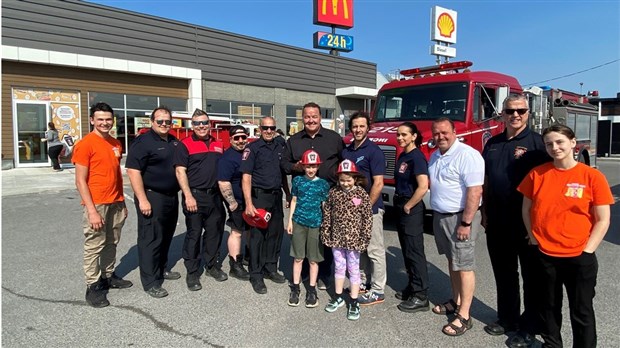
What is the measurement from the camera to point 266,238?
4758 millimetres

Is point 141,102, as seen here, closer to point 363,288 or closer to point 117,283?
point 117,283

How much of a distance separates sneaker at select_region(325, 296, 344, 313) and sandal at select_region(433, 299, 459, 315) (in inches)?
35.2

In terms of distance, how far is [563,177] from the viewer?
281 cm

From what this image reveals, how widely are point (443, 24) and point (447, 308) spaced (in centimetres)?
3111

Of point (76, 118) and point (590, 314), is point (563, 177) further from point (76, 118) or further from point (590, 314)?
point (76, 118)

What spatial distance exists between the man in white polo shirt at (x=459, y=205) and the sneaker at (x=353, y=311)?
760 millimetres

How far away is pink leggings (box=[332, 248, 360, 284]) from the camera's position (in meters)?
3.85

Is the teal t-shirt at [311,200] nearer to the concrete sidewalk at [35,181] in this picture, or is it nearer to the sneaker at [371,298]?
the sneaker at [371,298]

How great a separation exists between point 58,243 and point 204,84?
1564 cm

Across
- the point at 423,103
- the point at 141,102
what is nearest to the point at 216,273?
the point at 423,103

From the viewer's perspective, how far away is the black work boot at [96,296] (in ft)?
13.3

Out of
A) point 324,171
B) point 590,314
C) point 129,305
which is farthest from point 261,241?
point 590,314

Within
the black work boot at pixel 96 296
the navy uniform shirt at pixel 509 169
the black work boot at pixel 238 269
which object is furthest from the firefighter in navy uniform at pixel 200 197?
→ the navy uniform shirt at pixel 509 169

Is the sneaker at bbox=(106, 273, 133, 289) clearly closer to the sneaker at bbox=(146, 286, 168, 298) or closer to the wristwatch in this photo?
the sneaker at bbox=(146, 286, 168, 298)
